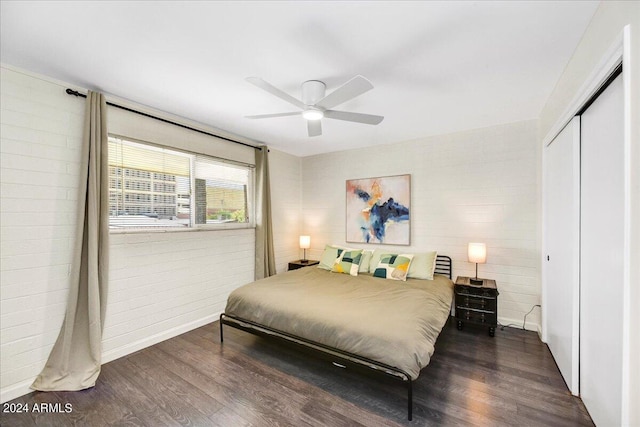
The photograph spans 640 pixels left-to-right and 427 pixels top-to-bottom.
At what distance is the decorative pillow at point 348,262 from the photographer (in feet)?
12.5

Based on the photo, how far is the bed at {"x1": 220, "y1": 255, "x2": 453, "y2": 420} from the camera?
195 centimetres

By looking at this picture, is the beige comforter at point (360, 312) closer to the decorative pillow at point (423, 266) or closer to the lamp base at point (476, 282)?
the decorative pillow at point (423, 266)

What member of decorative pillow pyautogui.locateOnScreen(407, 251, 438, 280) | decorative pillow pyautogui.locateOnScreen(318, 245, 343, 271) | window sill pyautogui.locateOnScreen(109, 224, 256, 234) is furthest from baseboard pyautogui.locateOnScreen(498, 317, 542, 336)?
window sill pyautogui.locateOnScreen(109, 224, 256, 234)

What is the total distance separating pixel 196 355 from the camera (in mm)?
2729

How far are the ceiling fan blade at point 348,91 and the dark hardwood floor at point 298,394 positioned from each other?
2.25m

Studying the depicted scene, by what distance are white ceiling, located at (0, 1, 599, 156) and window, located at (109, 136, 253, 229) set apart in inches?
23.7

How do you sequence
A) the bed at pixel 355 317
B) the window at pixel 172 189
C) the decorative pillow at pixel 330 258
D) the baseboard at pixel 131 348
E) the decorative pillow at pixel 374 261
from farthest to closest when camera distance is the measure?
the decorative pillow at pixel 330 258
the decorative pillow at pixel 374 261
the window at pixel 172 189
the baseboard at pixel 131 348
the bed at pixel 355 317

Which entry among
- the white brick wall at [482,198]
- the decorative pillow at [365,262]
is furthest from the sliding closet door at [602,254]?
the decorative pillow at [365,262]

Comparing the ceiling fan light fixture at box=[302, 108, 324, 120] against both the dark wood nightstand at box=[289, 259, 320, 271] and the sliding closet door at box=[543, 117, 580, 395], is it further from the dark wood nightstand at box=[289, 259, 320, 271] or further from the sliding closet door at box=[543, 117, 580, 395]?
the dark wood nightstand at box=[289, 259, 320, 271]

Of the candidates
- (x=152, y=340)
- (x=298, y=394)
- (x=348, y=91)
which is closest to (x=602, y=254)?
(x=348, y=91)

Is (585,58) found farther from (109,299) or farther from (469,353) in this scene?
(109,299)

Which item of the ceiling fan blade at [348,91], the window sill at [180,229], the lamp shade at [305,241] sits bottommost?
the lamp shade at [305,241]

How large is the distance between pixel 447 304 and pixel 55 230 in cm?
377

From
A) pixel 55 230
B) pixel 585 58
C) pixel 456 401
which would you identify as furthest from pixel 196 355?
pixel 585 58
